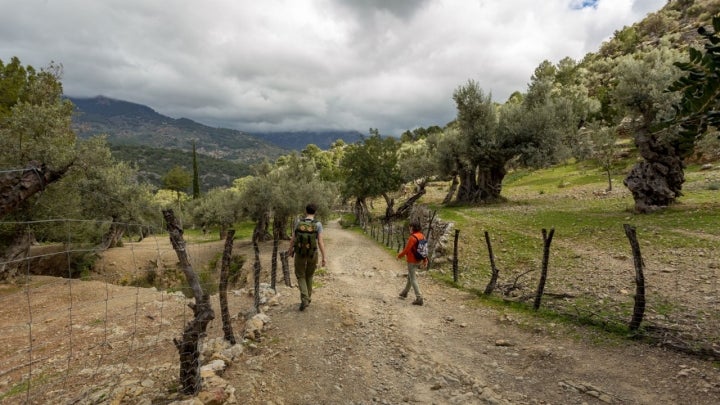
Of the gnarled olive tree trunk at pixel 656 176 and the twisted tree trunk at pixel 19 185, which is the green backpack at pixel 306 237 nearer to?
the twisted tree trunk at pixel 19 185

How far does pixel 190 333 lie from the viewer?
6.21m

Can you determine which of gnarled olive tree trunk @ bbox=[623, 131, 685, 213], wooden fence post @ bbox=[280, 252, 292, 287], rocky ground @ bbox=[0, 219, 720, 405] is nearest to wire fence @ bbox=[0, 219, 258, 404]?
rocky ground @ bbox=[0, 219, 720, 405]

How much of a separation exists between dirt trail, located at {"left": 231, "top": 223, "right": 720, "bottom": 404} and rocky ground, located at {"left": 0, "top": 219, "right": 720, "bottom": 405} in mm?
26

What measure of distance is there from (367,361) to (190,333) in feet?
13.3

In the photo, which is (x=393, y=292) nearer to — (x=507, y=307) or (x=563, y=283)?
(x=507, y=307)

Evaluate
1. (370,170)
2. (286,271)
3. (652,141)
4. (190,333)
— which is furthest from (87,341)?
(370,170)

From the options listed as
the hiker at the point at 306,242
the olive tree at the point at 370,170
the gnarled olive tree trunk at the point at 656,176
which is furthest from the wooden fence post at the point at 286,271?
the olive tree at the point at 370,170

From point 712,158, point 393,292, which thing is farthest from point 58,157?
point 712,158

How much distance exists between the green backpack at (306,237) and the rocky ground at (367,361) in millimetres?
1984

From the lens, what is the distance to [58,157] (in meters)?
20.8

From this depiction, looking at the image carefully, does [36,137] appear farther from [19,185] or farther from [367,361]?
[367,361]

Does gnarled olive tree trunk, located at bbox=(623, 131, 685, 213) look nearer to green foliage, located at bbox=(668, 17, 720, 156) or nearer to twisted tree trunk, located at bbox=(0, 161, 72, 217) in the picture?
green foliage, located at bbox=(668, 17, 720, 156)

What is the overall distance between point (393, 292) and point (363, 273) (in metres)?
4.43

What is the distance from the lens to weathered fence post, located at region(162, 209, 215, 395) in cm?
612
